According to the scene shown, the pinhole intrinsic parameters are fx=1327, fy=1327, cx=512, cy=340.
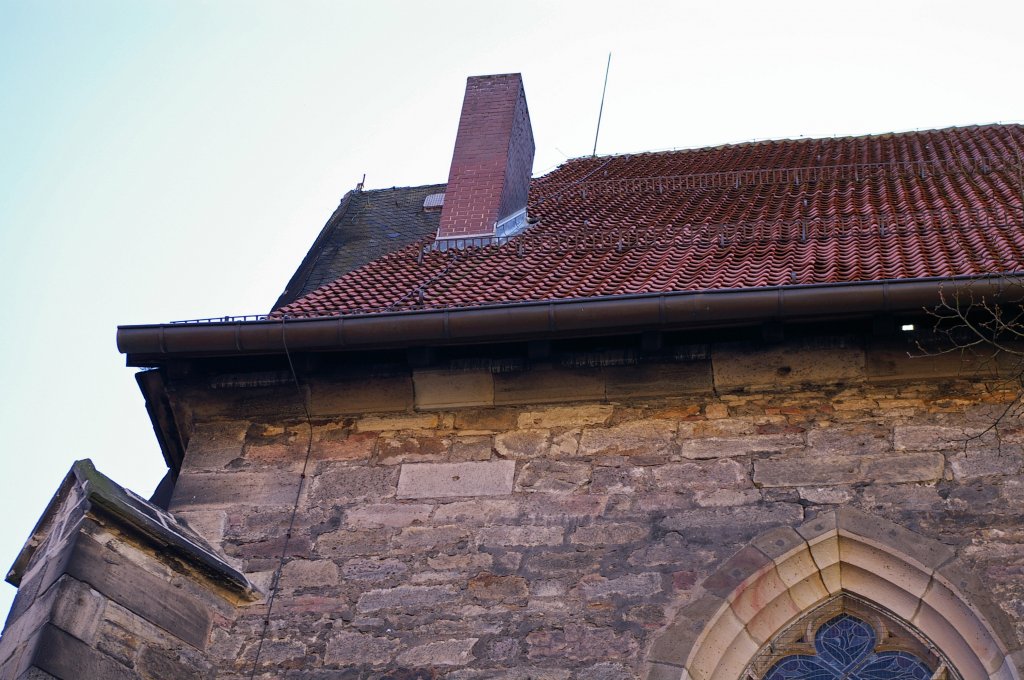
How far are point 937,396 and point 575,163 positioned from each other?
6.36 m

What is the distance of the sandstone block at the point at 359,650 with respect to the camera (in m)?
5.71

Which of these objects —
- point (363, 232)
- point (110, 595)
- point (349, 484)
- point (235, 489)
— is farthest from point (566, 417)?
point (363, 232)

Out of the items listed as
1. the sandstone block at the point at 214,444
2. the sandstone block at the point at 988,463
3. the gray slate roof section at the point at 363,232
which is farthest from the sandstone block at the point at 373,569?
the gray slate roof section at the point at 363,232

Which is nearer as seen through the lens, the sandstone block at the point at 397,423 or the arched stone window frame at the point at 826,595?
the arched stone window frame at the point at 826,595

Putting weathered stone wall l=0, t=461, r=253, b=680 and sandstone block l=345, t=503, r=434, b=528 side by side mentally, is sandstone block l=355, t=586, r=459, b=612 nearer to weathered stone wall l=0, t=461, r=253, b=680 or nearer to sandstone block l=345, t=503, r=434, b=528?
sandstone block l=345, t=503, r=434, b=528

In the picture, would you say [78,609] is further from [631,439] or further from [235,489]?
[631,439]

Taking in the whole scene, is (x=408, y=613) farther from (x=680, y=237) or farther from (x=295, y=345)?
(x=680, y=237)

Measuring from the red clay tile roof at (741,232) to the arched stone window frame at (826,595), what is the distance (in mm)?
1216

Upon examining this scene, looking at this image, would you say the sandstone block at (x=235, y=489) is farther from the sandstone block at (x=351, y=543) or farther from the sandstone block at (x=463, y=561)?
the sandstone block at (x=463, y=561)

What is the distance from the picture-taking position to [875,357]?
627 centimetres

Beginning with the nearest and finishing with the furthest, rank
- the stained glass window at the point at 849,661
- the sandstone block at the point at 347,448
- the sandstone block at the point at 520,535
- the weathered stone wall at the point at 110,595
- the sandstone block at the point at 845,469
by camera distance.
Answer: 1. the weathered stone wall at the point at 110,595
2. the stained glass window at the point at 849,661
3. the sandstone block at the point at 845,469
4. the sandstone block at the point at 520,535
5. the sandstone block at the point at 347,448

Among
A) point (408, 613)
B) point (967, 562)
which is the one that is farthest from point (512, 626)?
point (967, 562)

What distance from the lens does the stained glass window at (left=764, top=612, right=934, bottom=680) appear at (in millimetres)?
5492

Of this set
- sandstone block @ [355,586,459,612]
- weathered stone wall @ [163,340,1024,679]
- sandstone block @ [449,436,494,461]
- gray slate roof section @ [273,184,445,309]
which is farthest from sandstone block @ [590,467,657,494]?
gray slate roof section @ [273,184,445,309]
